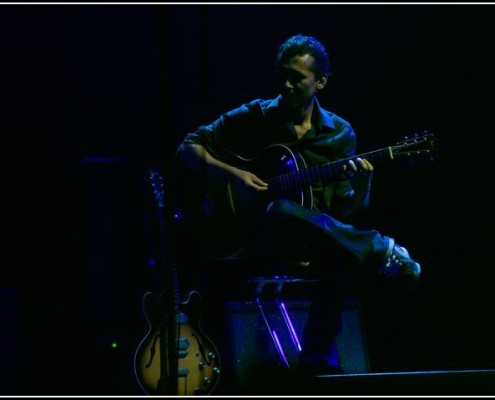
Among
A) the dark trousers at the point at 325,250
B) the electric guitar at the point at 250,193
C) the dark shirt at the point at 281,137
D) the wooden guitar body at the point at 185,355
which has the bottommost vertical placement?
the wooden guitar body at the point at 185,355

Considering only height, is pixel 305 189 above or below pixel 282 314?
above

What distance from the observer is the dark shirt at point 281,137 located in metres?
3.63

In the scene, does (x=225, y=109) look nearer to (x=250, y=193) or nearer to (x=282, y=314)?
(x=250, y=193)

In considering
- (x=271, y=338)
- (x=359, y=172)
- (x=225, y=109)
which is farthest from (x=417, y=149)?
(x=225, y=109)

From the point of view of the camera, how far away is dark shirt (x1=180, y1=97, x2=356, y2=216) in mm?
3633

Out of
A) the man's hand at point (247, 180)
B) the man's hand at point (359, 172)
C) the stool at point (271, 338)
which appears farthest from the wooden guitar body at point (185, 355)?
the man's hand at point (359, 172)

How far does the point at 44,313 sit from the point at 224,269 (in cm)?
108

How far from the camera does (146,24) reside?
445cm

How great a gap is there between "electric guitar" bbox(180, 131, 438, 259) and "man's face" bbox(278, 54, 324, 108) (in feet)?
0.90

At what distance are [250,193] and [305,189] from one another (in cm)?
28

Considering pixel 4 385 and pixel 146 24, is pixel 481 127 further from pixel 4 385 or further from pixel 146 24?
pixel 4 385

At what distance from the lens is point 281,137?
3.72 metres

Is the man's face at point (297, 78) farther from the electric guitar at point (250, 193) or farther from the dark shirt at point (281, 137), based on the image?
the electric guitar at point (250, 193)

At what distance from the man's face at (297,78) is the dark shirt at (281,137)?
0.11 metres
